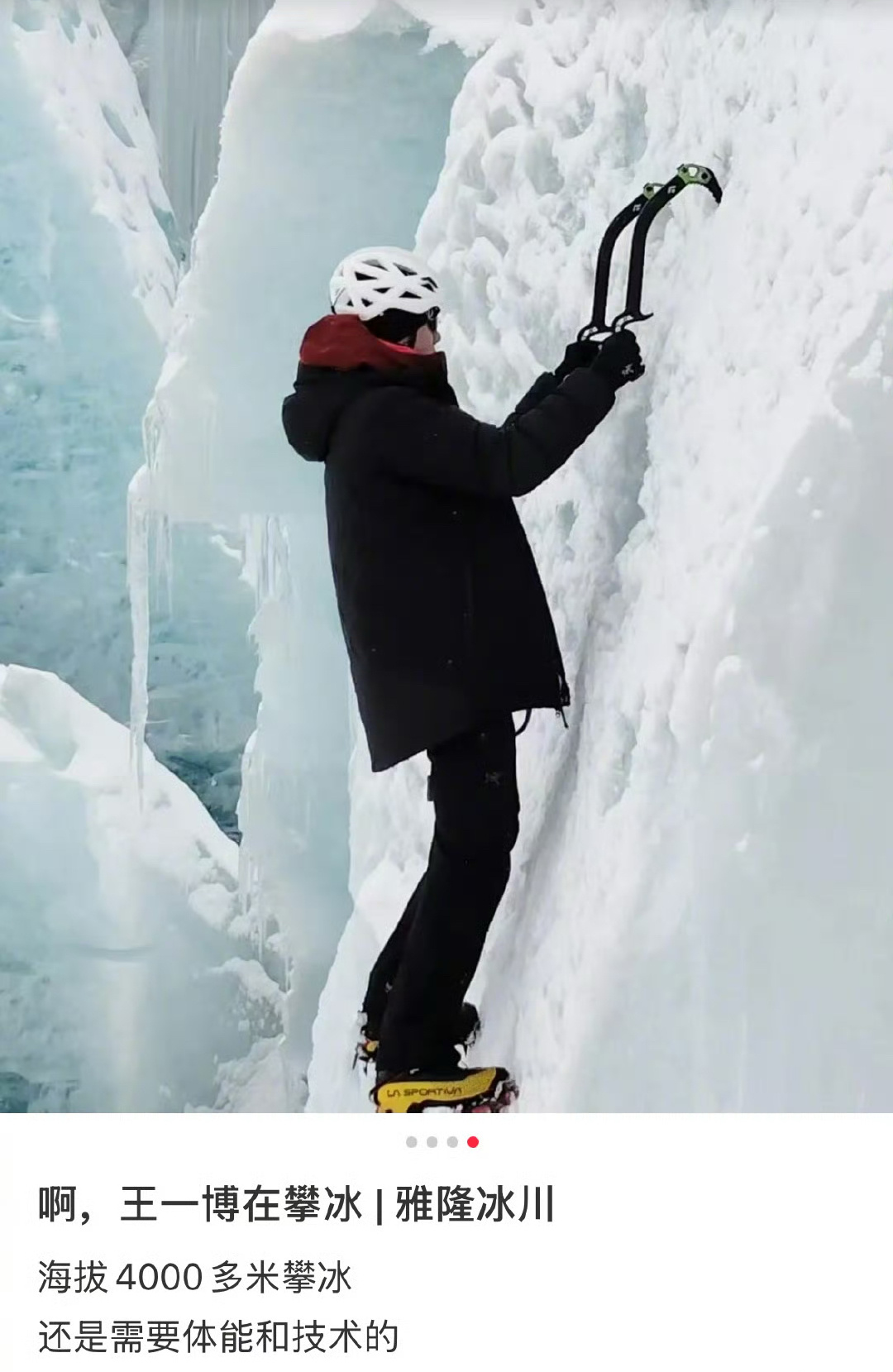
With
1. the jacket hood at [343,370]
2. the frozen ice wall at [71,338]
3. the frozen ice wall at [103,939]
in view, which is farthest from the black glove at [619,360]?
the frozen ice wall at [71,338]

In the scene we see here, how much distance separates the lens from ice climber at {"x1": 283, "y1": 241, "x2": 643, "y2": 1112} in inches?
42.8

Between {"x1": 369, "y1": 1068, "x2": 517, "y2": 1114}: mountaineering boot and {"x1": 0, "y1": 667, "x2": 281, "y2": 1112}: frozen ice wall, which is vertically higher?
{"x1": 0, "y1": 667, "x2": 281, "y2": 1112}: frozen ice wall

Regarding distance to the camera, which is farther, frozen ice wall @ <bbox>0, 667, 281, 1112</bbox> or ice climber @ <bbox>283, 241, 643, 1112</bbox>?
frozen ice wall @ <bbox>0, 667, 281, 1112</bbox>

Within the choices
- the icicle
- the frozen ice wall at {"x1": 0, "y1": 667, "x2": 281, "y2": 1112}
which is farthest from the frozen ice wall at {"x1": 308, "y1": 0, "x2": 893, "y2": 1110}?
the frozen ice wall at {"x1": 0, "y1": 667, "x2": 281, "y2": 1112}

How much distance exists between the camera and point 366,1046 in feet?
4.06

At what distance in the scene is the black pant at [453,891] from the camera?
1.09 m

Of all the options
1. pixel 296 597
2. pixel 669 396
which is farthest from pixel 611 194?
pixel 296 597

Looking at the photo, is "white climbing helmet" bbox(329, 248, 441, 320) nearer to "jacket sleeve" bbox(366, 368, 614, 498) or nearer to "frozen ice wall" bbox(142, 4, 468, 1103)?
"jacket sleeve" bbox(366, 368, 614, 498)

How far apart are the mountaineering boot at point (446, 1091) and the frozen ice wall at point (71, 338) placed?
1.84 m

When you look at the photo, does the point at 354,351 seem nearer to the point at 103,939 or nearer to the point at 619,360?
the point at 619,360

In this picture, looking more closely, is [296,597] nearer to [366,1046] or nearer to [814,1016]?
[366,1046]

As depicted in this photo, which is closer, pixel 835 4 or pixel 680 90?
pixel 835 4
